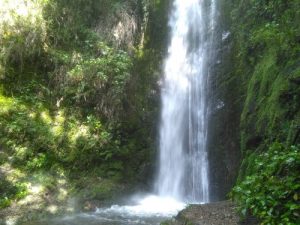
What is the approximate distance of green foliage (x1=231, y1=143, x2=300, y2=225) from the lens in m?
3.42

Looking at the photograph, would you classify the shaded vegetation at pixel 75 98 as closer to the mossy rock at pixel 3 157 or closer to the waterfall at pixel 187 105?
the mossy rock at pixel 3 157

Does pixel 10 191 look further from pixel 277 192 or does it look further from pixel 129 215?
pixel 277 192

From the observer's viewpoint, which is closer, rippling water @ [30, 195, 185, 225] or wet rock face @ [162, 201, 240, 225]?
wet rock face @ [162, 201, 240, 225]

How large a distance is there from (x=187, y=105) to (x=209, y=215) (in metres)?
4.88

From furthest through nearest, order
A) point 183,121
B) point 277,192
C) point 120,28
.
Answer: point 120,28 → point 183,121 → point 277,192

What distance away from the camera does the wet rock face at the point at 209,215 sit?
4968 mm

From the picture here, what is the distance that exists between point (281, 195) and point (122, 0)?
876cm

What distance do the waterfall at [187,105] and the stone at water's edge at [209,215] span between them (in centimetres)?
285

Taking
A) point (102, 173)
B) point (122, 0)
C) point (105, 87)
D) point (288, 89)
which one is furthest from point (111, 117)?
point (288, 89)

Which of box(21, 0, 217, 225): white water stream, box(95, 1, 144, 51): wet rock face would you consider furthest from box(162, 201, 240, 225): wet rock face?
box(95, 1, 144, 51): wet rock face

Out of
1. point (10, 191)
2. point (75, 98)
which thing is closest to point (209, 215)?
point (10, 191)

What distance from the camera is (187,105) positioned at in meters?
9.85

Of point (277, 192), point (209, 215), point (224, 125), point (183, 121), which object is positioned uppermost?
point (183, 121)

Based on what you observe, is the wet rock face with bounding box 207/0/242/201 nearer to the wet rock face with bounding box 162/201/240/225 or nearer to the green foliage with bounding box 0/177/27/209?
the wet rock face with bounding box 162/201/240/225
